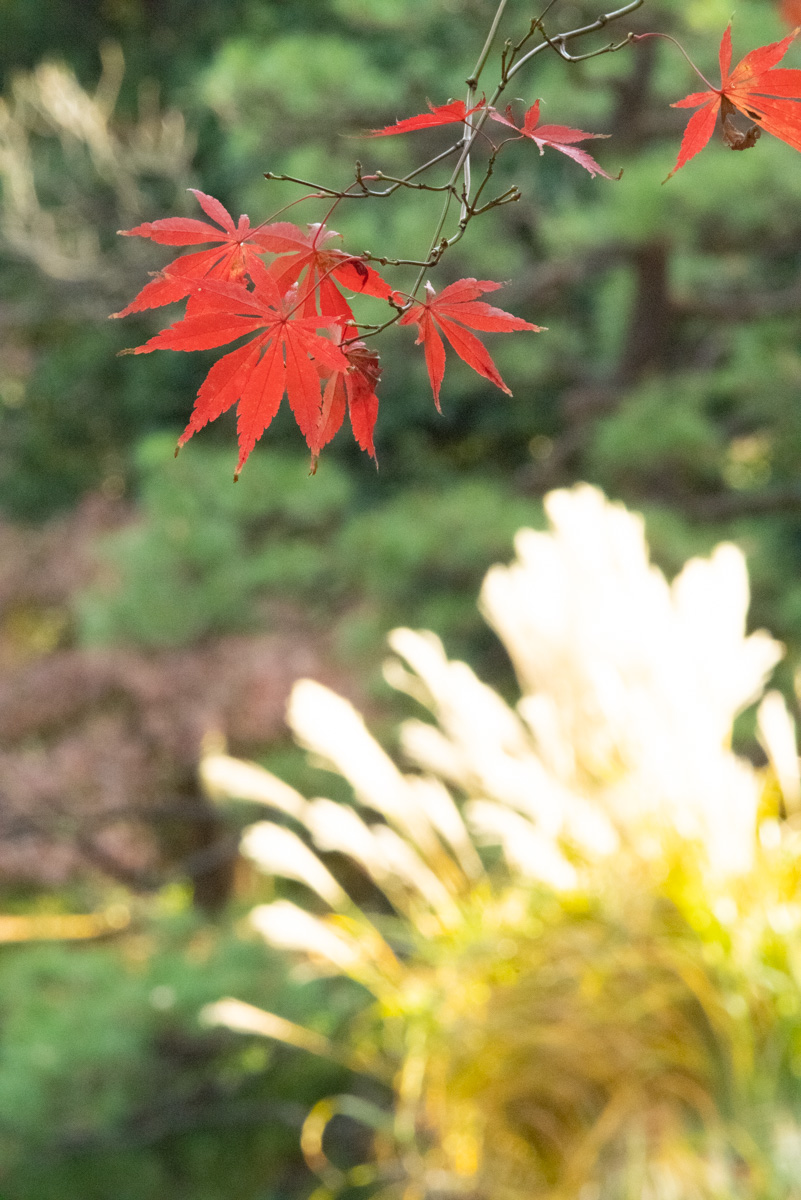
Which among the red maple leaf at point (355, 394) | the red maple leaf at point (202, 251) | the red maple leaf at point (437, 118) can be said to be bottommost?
the red maple leaf at point (355, 394)

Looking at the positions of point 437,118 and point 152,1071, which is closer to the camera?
point 437,118

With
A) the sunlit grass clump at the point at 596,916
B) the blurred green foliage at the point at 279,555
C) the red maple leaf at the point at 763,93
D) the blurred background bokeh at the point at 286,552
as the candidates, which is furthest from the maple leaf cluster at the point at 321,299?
the blurred green foliage at the point at 279,555

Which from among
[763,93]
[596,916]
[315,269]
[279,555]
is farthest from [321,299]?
[279,555]

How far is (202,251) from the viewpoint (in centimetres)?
31

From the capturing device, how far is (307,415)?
0.30m

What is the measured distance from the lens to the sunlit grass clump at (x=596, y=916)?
81 centimetres

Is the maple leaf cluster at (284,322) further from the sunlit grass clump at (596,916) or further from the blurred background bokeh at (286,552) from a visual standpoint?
the blurred background bokeh at (286,552)

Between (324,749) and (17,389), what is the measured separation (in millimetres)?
3030

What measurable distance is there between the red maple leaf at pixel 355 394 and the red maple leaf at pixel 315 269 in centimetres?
1

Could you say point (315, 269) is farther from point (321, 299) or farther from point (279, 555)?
point (279, 555)

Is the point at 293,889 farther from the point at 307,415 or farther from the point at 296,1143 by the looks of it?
the point at 307,415

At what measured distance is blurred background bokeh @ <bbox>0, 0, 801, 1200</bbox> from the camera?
1.65 meters

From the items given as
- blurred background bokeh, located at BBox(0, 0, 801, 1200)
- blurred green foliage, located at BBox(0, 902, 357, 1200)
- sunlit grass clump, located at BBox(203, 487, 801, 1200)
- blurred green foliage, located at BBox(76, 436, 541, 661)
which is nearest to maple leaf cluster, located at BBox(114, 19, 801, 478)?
sunlit grass clump, located at BBox(203, 487, 801, 1200)

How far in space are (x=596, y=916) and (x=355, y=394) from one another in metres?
0.69
